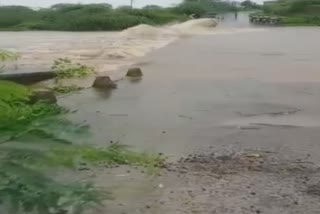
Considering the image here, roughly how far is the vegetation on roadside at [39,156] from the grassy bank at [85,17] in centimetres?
4056

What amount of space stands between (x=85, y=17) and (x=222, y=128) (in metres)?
35.6

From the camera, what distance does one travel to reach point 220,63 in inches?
774

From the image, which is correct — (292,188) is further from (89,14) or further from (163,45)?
(89,14)

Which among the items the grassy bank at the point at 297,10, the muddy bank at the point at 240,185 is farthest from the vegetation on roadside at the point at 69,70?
the grassy bank at the point at 297,10

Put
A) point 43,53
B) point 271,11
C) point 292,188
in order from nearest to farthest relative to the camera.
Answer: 1. point 292,188
2. point 43,53
3. point 271,11

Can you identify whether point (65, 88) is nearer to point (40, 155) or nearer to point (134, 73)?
point (134, 73)

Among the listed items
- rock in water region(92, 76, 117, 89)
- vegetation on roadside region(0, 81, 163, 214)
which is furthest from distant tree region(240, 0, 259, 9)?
vegetation on roadside region(0, 81, 163, 214)

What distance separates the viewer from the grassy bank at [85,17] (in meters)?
43.9

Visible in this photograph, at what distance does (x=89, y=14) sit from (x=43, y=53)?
967 inches

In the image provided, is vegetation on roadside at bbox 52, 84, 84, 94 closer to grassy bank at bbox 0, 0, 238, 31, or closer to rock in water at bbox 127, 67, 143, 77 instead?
rock in water at bbox 127, 67, 143, 77

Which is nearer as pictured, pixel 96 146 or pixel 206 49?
pixel 96 146

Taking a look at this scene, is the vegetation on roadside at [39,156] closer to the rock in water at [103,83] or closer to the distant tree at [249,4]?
the rock in water at [103,83]

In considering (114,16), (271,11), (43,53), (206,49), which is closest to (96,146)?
(43,53)

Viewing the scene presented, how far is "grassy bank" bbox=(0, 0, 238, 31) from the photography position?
43.9 metres
